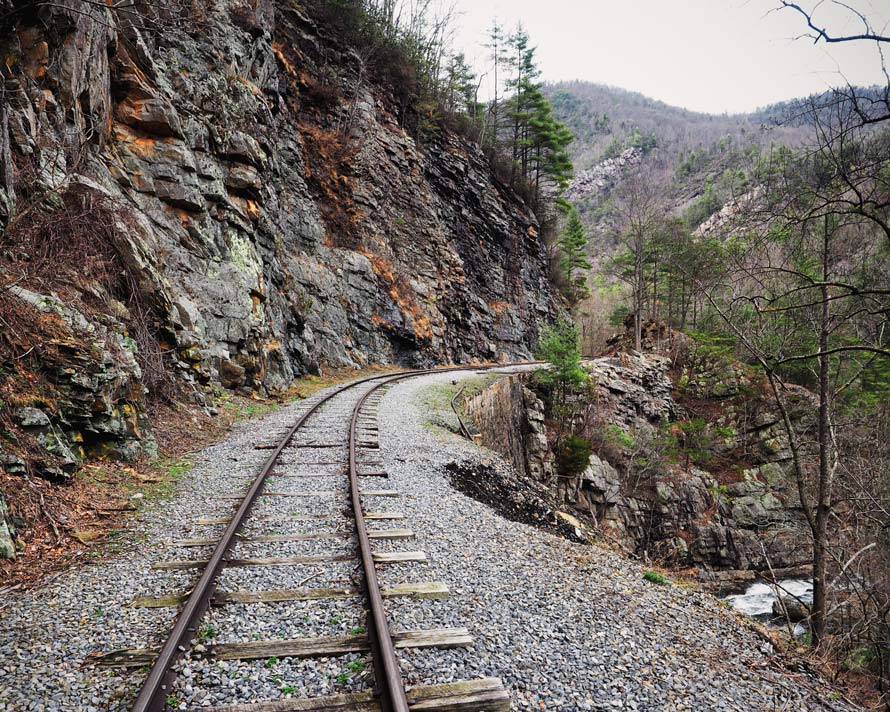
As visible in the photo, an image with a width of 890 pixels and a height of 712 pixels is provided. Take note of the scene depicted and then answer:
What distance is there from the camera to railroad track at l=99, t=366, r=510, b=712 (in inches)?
106

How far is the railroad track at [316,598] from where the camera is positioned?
8.80 feet

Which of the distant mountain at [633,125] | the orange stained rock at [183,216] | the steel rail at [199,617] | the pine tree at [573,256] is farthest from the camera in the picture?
the distant mountain at [633,125]

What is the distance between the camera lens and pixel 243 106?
17344 millimetres

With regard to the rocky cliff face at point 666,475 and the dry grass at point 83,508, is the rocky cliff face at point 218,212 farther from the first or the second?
the rocky cliff face at point 666,475

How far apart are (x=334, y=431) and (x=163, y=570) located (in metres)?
6.05

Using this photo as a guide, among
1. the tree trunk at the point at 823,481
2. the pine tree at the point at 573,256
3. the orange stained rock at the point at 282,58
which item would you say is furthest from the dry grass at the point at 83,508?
the pine tree at the point at 573,256

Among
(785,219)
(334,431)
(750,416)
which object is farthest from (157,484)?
(750,416)

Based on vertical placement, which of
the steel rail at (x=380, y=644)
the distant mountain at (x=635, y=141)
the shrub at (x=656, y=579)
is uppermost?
the distant mountain at (x=635, y=141)

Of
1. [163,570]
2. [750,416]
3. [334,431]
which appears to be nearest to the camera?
[163,570]

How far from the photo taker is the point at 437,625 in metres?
3.56

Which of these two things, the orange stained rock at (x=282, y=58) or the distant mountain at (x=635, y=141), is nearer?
the orange stained rock at (x=282, y=58)

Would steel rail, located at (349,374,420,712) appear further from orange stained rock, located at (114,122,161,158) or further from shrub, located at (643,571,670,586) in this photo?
orange stained rock, located at (114,122,161,158)

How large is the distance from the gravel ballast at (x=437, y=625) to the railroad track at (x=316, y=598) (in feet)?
0.26

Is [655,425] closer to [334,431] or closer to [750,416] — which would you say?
[750,416]
